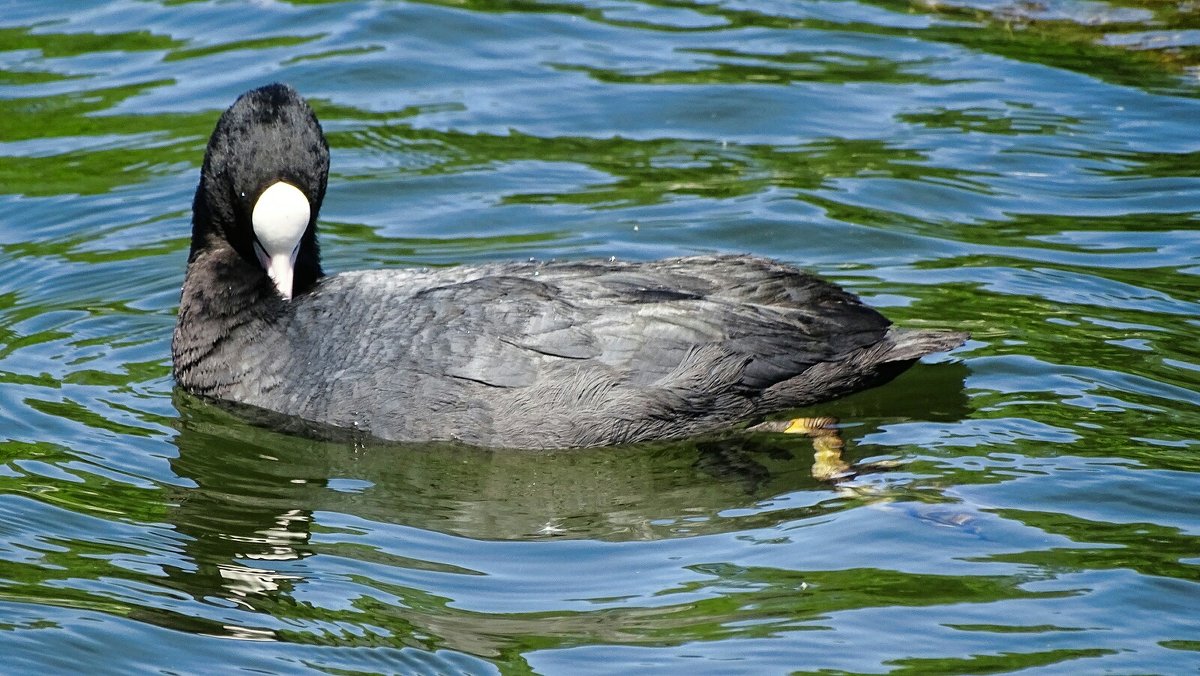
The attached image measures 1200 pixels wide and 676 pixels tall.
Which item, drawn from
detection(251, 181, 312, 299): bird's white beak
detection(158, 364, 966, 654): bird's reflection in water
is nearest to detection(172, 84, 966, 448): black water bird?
detection(251, 181, 312, 299): bird's white beak

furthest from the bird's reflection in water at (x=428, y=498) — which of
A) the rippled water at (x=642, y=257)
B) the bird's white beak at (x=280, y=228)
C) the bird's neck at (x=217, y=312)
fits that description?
the bird's white beak at (x=280, y=228)

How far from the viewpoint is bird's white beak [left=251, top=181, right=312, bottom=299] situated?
244 inches

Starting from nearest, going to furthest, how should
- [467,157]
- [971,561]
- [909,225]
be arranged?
[971,561] → [909,225] → [467,157]

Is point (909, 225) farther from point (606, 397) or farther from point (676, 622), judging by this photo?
point (676, 622)

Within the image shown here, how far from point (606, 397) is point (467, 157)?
3.44m

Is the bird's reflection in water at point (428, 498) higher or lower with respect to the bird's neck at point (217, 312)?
lower

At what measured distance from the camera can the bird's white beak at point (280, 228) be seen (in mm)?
6188

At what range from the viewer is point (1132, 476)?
549cm

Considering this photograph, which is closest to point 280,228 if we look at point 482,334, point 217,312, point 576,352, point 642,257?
point 217,312

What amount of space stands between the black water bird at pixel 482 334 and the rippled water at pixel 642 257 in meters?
0.17

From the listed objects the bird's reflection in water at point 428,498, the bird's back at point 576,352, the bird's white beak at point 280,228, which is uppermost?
the bird's white beak at point 280,228

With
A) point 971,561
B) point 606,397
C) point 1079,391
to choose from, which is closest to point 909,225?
point 1079,391

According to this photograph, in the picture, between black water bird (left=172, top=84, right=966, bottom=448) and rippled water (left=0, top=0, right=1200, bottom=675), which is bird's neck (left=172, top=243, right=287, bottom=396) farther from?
rippled water (left=0, top=0, right=1200, bottom=675)

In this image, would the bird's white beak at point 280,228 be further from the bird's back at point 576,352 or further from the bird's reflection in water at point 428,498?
the bird's reflection in water at point 428,498
